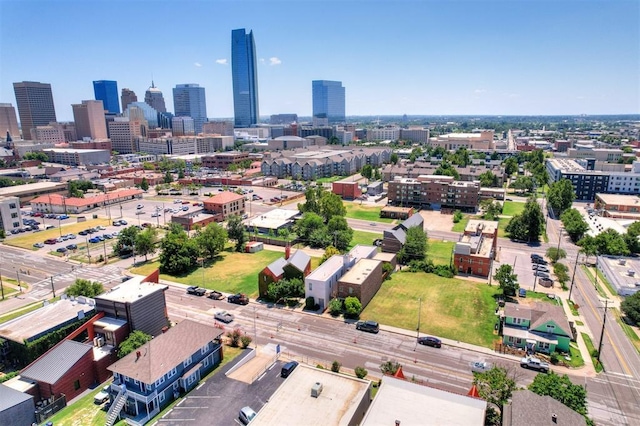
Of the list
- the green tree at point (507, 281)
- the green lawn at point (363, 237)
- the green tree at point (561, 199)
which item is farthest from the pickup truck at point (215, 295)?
the green tree at point (561, 199)

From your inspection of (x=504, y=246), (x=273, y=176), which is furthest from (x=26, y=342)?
(x=273, y=176)

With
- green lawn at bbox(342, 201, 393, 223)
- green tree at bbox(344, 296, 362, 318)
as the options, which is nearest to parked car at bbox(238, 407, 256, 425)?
green tree at bbox(344, 296, 362, 318)

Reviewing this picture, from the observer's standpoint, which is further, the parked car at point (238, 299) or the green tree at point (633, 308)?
the parked car at point (238, 299)

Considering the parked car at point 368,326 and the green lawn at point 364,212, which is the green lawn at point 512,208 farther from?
the parked car at point 368,326

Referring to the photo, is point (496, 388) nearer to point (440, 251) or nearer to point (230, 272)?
point (230, 272)

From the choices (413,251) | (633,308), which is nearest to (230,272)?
(413,251)

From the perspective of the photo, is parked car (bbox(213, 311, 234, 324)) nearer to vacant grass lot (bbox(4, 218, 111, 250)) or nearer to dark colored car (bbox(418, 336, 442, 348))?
dark colored car (bbox(418, 336, 442, 348))
